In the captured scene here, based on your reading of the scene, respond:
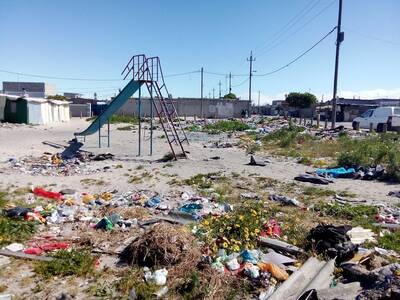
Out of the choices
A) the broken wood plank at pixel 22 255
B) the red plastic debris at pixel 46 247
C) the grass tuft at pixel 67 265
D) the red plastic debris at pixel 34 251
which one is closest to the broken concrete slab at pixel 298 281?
the grass tuft at pixel 67 265

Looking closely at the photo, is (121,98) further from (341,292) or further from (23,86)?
(23,86)

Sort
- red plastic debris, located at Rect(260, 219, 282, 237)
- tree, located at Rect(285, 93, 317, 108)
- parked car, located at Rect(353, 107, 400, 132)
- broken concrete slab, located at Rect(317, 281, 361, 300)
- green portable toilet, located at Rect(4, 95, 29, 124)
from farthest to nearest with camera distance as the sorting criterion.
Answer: tree, located at Rect(285, 93, 317, 108) < green portable toilet, located at Rect(4, 95, 29, 124) < parked car, located at Rect(353, 107, 400, 132) < red plastic debris, located at Rect(260, 219, 282, 237) < broken concrete slab, located at Rect(317, 281, 361, 300)

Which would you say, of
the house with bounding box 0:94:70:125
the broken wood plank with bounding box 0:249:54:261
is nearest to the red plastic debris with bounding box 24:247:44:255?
the broken wood plank with bounding box 0:249:54:261

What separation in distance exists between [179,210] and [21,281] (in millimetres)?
3088

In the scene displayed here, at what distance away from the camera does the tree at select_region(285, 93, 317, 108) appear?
62953 millimetres

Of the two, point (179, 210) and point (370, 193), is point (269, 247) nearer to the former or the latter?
point (179, 210)

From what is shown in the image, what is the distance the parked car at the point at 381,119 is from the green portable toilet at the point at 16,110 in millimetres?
24734

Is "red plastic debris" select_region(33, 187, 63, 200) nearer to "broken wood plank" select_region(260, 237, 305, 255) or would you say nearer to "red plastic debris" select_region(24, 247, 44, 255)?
"red plastic debris" select_region(24, 247, 44, 255)

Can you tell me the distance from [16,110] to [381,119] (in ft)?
90.5

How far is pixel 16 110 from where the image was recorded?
99.8 ft

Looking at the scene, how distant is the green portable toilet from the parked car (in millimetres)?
24734

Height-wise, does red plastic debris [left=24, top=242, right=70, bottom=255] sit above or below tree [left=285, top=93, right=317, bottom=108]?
below

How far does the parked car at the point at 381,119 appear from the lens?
84.6ft

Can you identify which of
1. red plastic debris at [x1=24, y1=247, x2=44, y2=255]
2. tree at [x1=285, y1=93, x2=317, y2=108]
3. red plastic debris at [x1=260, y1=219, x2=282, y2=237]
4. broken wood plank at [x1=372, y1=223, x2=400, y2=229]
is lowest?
red plastic debris at [x1=24, y1=247, x2=44, y2=255]
